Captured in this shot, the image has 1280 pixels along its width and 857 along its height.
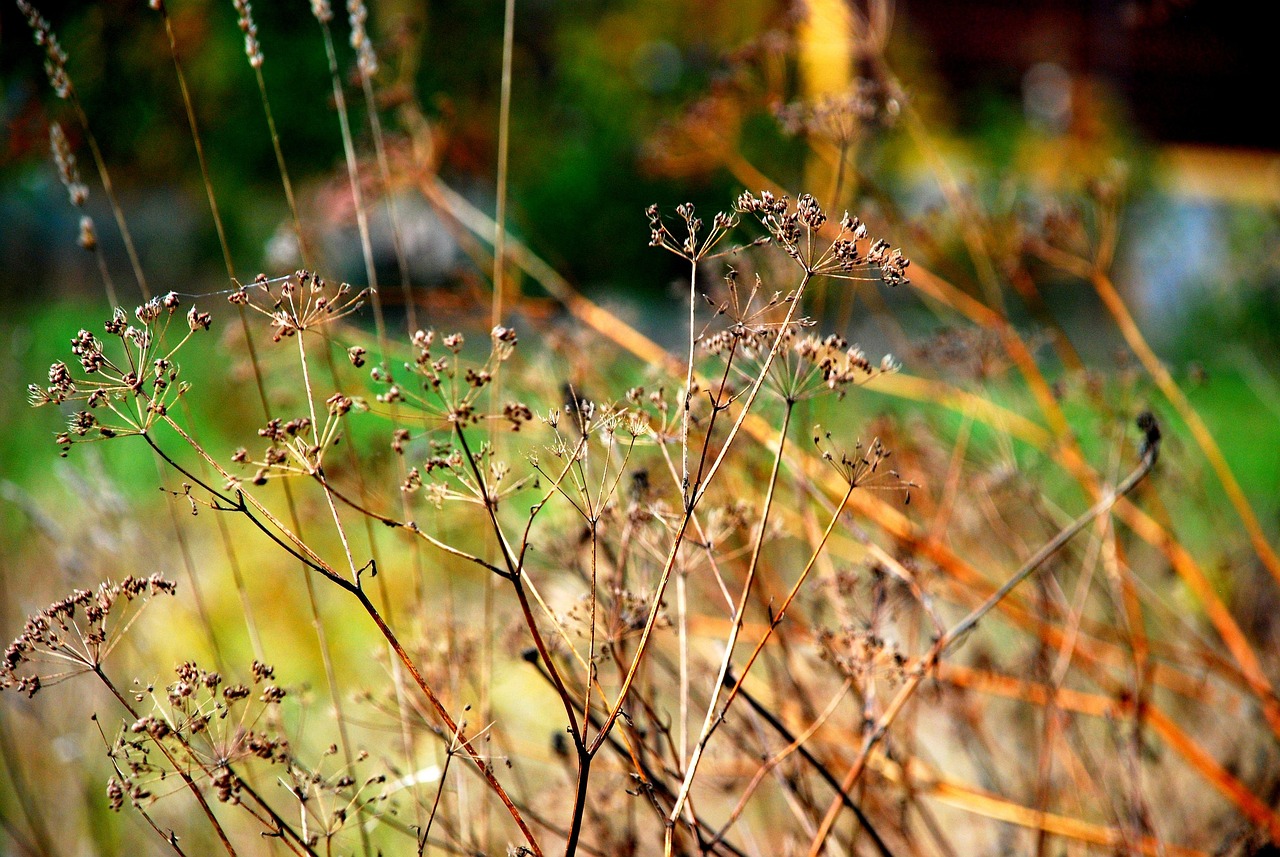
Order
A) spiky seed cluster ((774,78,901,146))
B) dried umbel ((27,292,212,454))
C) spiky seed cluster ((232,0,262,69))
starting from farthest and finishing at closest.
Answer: spiky seed cluster ((774,78,901,146)) → spiky seed cluster ((232,0,262,69)) → dried umbel ((27,292,212,454))

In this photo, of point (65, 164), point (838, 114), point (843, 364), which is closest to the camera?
point (843, 364)

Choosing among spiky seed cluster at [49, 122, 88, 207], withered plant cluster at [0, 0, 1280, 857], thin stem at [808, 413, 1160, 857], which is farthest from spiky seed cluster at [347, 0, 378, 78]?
thin stem at [808, 413, 1160, 857]

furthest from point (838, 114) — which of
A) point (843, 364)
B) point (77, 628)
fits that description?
point (77, 628)

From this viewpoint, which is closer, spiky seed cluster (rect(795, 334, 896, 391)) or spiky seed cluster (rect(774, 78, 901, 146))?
spiky seed cluster (rect(795, 334, 896, 391))

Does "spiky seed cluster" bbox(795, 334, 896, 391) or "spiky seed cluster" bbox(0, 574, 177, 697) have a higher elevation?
"spiky seed cluster" bbox(795, 334, 896, 391)

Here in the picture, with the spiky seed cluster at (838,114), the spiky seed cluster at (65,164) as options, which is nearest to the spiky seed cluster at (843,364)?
the spiky seed cluster at (838,114)

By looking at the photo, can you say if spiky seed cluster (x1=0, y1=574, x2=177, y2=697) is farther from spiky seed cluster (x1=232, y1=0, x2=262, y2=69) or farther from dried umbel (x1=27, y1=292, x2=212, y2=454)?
spiky seed cluster (x1=232, y1=0, x2=262, y2=69)

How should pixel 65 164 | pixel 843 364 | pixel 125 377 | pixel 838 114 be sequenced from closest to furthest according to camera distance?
1. pixel 125 377
2. pixel 843 364
3. pixel 65 164
4. pixel 838 114

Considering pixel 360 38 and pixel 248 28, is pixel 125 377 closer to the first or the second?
pixel 248 28
